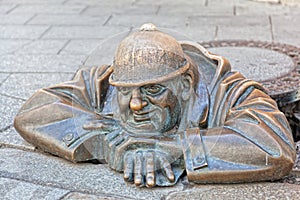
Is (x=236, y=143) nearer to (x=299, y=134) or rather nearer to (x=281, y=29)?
(x=299, y=134)

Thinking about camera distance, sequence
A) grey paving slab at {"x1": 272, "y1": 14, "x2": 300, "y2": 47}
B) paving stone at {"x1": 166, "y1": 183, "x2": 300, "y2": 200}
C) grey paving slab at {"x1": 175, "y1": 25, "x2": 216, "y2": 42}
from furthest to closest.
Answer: grey paving slab at {"x1": 175, "y1": 25, "x2": 216, "y2": 42} → grey paving slab at {"x1": 272, "y1": 14, "x2": 300, "y2": 47} → paving stone at {"x1": 166, "y1": 183, "x2": 300, "y2": 200}

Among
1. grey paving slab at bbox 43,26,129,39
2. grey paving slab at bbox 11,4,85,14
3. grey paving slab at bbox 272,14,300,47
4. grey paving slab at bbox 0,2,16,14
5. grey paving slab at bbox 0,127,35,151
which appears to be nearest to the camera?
grey paving slab at bbox 0,127,35,151

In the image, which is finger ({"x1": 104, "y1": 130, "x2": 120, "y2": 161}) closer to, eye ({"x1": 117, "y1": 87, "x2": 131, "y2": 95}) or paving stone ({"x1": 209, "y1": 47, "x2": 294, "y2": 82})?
eye ({"x1": 117, "y1": 87, "x2": 131, "y2": 95})

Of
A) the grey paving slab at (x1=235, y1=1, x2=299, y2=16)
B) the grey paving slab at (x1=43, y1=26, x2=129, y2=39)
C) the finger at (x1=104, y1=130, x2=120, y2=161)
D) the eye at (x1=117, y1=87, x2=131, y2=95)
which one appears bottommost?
the grey paving slab at (x1=235, y1=1, x2=299, y2=16)

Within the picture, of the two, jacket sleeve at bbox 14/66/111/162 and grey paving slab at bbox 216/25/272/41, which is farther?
grey paving slab at bbox 216/25/272/41

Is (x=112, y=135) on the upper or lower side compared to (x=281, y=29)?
upper

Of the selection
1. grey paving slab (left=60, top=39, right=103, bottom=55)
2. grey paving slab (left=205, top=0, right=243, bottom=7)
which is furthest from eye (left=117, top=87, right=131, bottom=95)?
grey paving slab (left=205, top=0, right=243, bottom=7)

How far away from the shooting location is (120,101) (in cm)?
265

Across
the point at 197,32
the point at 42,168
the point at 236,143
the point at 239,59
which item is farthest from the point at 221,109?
the point at 197,32

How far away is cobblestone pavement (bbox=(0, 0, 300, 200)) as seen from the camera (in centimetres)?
271

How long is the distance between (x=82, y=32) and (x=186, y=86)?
10.4 ft

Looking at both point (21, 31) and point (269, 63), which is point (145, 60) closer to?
point (269, 63)

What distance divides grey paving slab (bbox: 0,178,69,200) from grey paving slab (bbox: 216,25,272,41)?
295 centimetres

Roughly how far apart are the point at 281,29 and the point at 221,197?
10.8 feet
